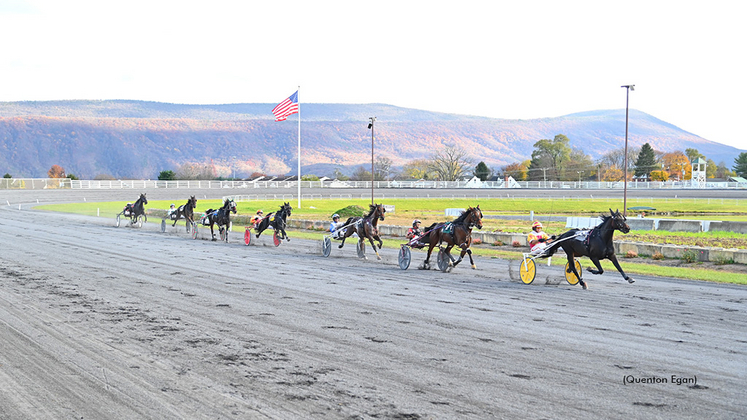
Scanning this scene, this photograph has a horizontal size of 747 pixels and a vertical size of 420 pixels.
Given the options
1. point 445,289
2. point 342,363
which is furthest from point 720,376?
point 445,289

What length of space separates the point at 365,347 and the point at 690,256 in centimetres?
1476

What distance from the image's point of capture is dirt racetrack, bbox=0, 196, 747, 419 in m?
6.71

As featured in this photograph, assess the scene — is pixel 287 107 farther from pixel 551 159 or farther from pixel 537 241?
pixel 551 159

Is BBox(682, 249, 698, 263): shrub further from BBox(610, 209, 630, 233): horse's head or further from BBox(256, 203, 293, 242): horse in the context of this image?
BBox(256, 203, 293, 242): horse

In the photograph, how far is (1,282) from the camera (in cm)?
1505

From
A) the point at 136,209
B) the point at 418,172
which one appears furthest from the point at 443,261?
the point at 418,172

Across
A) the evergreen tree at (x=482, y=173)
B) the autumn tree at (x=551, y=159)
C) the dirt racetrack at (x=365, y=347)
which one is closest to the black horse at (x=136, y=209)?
the dirt racetrack at (x=365, y=347)

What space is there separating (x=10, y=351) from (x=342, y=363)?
4.35 meters

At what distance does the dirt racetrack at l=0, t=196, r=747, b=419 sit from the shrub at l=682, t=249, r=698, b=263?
4.83 m

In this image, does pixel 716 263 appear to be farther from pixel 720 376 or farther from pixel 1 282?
pixel 1 282

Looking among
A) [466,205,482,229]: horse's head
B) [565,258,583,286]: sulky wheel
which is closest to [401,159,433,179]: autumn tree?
[466,205,482,229]: horse's head

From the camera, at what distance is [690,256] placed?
20.2 metres

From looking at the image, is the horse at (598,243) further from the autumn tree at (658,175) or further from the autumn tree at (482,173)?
the autumn tree at (482,173)

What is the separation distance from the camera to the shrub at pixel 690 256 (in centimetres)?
2008
